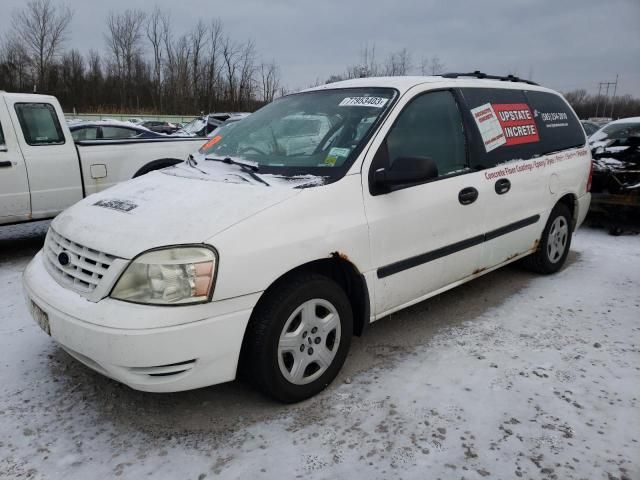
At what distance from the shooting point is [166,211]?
8.61 ft

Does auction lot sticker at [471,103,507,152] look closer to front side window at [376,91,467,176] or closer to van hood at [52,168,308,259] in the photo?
front side window at [376,91,467,176]

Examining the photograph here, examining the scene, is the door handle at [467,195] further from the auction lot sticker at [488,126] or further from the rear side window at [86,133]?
the rear side window at [86,133]

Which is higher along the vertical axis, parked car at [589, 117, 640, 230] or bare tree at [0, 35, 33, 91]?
bare tree at [0, 35, 33, 91]

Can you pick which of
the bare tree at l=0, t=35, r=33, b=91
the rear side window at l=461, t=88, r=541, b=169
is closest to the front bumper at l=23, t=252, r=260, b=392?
the rear side window at l=461, t=88, r=541, b=169

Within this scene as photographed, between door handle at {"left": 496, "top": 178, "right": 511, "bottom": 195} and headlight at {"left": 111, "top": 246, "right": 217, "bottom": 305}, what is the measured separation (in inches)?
95.1

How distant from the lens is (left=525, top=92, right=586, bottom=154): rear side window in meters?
4.49

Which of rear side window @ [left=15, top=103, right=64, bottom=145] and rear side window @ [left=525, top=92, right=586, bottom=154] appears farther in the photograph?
rear side window @ [left=15, top=103, right=64, bottom=145]

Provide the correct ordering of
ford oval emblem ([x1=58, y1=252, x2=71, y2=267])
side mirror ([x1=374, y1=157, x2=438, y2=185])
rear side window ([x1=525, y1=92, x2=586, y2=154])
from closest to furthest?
ford oval emblem ([x1=58, y1=252, x2=71, y2=267]) → side mirror ([x1=374, y1=157, x2=438, y2=185]) → rear side window ([x1=525, y1=92, x2=586, y2=154])

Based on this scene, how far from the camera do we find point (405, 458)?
2371mm

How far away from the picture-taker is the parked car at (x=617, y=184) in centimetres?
668

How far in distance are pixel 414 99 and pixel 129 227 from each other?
6.59 ft

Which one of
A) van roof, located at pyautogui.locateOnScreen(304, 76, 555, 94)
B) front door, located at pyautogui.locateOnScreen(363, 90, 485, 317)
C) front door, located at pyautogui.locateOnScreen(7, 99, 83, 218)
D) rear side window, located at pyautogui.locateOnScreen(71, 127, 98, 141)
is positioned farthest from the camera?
rear side window, located at pyautogui.locateOnScreen(71, 127, 98, 141)

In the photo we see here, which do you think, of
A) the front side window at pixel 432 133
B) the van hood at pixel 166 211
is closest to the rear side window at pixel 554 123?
the front side window at pixel 432 133

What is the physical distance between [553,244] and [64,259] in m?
4.24
